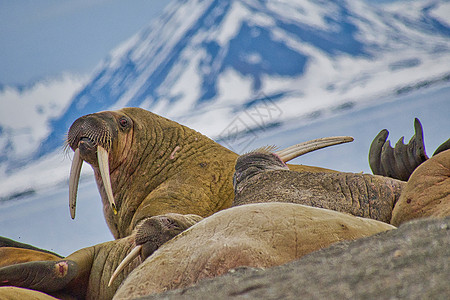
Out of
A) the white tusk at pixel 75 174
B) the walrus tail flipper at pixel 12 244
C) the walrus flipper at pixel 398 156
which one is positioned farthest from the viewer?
the white tusk at pixel 75 174

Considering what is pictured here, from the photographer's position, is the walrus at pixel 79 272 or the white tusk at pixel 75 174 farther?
the white tusk at pixel 75 174

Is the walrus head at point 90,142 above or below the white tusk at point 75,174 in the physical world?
above

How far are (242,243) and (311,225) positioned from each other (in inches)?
11.0

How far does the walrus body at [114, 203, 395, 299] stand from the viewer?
1958 mm

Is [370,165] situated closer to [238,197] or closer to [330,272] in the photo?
[238,197]

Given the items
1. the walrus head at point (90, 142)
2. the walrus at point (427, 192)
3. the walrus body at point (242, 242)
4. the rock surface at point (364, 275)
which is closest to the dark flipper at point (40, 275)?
the walrus head at point (90, 142)

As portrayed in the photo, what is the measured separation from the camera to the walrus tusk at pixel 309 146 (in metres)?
4.59

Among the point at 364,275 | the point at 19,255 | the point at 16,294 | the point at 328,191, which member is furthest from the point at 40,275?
the point at 364,275

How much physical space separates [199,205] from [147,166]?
31.5 inches

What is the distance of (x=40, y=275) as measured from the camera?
136 inches

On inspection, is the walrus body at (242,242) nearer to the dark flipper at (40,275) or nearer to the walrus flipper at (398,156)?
the dark flipper at (40,275)

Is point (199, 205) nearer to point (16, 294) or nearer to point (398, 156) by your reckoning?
point (398, 156)

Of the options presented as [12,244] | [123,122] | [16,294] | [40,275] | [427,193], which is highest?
[123,122]

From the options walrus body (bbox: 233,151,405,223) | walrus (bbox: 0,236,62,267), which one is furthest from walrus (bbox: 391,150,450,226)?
walrus (bbox: 0,236,62,267)
